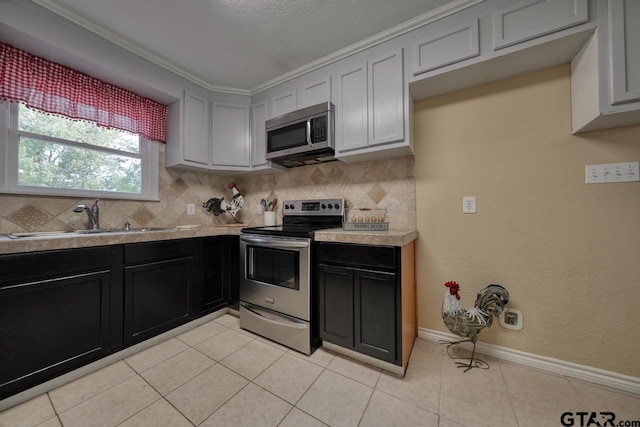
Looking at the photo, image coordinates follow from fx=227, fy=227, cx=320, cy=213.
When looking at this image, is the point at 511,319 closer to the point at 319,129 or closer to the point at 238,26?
the point at 319,129

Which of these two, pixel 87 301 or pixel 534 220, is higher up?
pixel 534 220

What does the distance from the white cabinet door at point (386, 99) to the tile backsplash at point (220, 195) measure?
0.35 m

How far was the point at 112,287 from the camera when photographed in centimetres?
150

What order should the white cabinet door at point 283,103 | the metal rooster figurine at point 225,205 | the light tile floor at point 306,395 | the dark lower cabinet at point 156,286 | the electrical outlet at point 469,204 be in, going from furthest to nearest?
the metal rooster figurine at point 225,205
the white cabinet door at point 283,103
the electrical outlet at point 469,204
the dark lower cabinet at point 156,286
the light tile floor at point 306,395

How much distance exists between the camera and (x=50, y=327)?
128 centimetres

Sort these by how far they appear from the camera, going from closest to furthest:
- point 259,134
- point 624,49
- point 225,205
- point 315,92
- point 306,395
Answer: point 624,49 < point 306,395 < point 315,92 < point 259,134 < point 225,205

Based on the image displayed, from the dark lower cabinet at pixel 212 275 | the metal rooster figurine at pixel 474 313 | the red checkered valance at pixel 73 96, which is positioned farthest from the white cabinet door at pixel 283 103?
the metal rooster figurine at pixel 474 313

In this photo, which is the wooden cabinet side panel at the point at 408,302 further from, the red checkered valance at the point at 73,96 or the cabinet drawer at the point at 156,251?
the red checkered valance at the point at 73,96

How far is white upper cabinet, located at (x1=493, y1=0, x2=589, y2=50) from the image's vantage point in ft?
3.95

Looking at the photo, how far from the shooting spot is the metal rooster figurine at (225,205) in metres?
2.67

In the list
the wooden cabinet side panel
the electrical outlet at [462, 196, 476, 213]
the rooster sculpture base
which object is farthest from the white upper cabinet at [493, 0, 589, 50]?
the rooster sculpture base

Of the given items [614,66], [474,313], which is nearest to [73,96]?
[474,313]

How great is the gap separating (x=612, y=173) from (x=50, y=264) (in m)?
3.26

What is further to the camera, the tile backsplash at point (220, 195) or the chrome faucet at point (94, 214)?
the chrome faucet at point (94, 214)
